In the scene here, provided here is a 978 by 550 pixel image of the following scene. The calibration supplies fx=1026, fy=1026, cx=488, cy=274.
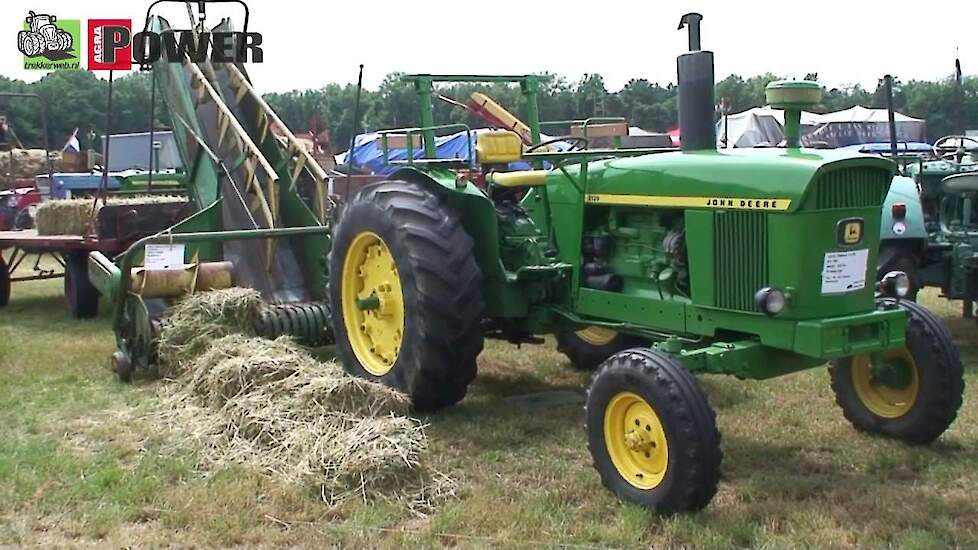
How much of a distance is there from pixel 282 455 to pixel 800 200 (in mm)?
2363

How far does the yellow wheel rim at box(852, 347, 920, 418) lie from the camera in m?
4.63

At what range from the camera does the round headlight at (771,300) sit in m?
3.93

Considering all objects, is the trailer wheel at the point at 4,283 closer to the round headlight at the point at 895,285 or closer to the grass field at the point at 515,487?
the grass field at the point at 515,487

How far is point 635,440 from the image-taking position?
388cm

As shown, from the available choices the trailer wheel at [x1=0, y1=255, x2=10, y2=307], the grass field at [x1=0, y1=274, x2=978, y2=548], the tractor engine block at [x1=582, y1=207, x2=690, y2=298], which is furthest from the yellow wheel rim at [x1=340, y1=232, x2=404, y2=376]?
the trailer wheel at [x1=0, y1=255, x2=10, y2=307]

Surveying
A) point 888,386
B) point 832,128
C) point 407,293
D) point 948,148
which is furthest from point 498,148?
point 832,128

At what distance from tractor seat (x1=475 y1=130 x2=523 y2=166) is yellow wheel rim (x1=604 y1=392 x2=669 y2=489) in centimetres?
195

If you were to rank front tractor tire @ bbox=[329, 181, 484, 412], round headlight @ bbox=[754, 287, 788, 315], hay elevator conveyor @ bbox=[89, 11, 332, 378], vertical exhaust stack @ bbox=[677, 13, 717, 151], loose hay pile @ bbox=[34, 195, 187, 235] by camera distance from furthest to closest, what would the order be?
loose hay pile @ bbox=[34, 195, 187, 235] < hay elevator conveyor @ bbox=[89, 11, 332, 378] < front tractor tire @ bbox=[329, 181, 484, 412] < vertical exhaust stack @ bbox=[677, 13, 717, 151] < round headlight @ bbox=[754, 287, 788, 315]

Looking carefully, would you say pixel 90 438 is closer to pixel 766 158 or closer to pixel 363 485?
pixel 363 485

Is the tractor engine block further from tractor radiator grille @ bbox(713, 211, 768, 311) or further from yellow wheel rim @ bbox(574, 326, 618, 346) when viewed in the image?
yellow wheel rim @ bbox(574, 326, 618, 346)

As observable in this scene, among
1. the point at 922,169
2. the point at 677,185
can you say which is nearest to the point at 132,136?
the point at 922,169

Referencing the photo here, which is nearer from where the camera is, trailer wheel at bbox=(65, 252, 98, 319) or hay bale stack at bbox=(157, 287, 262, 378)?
hay bale stack at bbox=(157, 287, 262, 378)

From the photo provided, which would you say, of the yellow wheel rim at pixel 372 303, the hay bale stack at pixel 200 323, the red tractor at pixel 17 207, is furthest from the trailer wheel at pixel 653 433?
the red tractor at pixel 17 207

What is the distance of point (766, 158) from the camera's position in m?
4.07
